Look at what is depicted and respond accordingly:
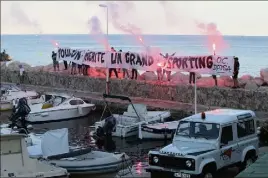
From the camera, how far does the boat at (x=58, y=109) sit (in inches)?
1277

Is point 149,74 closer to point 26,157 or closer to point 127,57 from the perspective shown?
point 127,57

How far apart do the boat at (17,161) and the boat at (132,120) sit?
36.7 feet

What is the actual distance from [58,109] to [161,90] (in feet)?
22.1

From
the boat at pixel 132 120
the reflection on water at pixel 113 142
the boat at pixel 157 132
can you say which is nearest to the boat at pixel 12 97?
the reflection on water at pixel 113 142

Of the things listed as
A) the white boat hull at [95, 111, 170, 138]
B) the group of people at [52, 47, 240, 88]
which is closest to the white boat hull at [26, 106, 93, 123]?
the group of people at [52, 47, 240, 88]

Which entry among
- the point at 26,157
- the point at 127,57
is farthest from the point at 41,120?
the point at 26,157

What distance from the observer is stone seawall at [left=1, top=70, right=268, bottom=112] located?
29641 mm

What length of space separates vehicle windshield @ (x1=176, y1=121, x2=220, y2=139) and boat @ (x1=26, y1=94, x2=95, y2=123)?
1726 cm

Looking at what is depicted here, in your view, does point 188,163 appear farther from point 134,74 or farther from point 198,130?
point 134,74

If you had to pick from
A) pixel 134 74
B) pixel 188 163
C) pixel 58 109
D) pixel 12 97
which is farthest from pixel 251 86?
pixel 188 163

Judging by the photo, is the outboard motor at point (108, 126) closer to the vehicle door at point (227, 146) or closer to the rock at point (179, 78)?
the rock at point (179, 78)

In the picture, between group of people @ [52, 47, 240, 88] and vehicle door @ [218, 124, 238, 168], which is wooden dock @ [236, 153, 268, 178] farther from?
group of people @ [52, 47, 240, 88]

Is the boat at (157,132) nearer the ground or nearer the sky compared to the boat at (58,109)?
nearer the ground

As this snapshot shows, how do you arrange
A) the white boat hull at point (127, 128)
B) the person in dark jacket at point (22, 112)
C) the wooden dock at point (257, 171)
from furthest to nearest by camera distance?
1. the person in dark jacket at point (22, 112)
2. the white boat hull at point (127, 128)
3. the wooden dock at point (257, 171)
